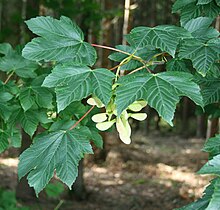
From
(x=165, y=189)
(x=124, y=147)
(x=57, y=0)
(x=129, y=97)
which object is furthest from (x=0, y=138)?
(x=124, y=147)

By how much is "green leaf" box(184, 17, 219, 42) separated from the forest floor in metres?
3.26

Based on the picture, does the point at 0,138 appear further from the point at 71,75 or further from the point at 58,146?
the point at 71,75

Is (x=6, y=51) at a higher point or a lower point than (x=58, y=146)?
higher

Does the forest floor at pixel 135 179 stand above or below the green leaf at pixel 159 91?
below

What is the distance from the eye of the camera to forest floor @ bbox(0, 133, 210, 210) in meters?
5.63

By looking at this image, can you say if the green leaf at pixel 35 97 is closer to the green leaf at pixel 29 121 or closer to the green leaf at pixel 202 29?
the green leaf at pixel 29 121

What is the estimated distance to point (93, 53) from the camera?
1.43m

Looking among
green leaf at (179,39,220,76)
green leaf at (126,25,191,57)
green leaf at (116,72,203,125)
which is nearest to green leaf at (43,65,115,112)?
green leaf at (116,72,203,125)

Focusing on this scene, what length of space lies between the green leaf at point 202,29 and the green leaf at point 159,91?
336mm

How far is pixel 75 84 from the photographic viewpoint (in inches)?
48.9

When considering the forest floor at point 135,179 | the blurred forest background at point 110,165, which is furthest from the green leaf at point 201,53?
the forest floor at point 135,179

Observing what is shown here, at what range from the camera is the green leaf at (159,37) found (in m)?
1.32

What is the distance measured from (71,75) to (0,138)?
808mm

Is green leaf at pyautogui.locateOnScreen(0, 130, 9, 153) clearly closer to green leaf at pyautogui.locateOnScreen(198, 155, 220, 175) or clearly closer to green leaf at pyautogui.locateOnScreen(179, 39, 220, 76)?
green leaf at pyautogui.locateOnScreen(179, 39, 220, 76)
